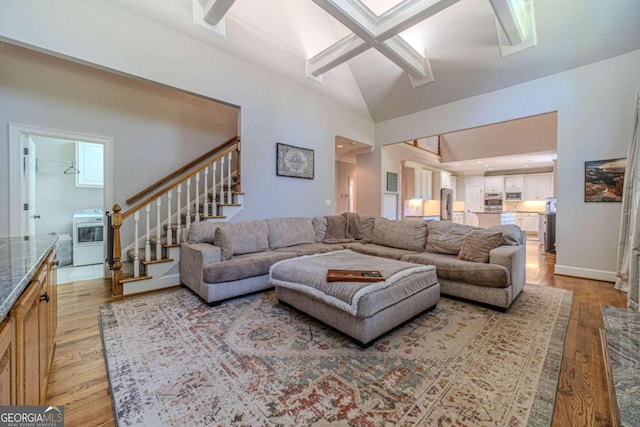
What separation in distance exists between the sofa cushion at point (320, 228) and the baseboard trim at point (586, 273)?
363 cm

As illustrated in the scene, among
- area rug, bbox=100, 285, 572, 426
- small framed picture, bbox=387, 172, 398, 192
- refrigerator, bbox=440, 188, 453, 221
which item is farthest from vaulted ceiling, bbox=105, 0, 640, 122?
refrigerator, bbox=440, 188, 453, 221

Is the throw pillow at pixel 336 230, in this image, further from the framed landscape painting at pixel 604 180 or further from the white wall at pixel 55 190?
the white wall at pixel 55 190

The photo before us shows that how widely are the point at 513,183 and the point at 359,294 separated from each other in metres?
10.2

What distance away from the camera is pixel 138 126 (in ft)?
12.9

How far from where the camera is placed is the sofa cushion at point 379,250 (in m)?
3.54

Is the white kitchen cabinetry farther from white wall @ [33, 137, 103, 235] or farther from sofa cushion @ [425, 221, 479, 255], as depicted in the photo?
white wall @ [33, 137, 103, 235]

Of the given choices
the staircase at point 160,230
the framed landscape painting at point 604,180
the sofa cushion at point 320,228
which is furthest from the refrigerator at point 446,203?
the staircase at point 160,230

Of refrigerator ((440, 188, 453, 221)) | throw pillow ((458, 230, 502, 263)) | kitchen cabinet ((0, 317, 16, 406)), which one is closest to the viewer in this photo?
kitchen cabinet ((0, 317, 16, 406))

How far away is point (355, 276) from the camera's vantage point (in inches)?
81.7

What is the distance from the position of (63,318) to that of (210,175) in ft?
8.90

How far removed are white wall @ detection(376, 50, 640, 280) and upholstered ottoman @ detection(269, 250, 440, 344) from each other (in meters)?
2.98

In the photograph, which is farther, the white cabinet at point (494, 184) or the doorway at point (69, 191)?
the white cabinet at point (494, 184)

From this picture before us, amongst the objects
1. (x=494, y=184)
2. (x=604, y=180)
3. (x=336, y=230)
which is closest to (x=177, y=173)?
(x=336, y=230)

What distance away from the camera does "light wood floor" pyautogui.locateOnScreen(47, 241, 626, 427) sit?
1.31m
